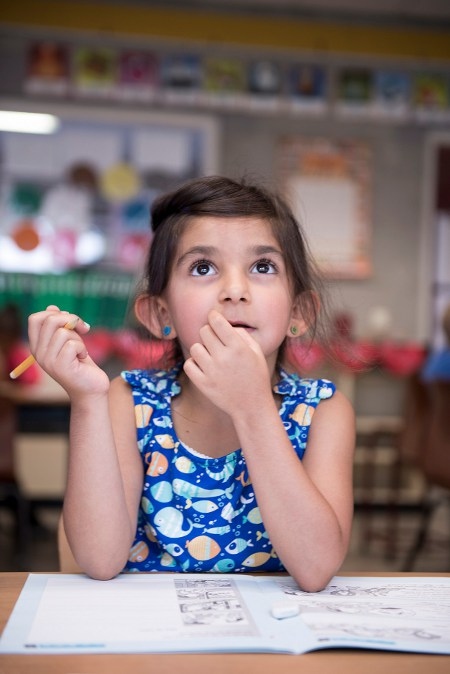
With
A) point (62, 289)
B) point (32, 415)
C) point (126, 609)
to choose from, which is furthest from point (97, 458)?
point (62, 289)

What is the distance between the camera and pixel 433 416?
3043mm

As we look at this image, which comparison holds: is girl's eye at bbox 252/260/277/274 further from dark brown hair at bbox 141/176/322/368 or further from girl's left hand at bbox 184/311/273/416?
girl's left hand at bbox 184/311/273/416

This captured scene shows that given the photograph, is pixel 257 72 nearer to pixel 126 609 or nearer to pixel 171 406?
pixel 171 406

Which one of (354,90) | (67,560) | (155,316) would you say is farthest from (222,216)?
(354,90)

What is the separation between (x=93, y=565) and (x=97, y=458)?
0.11m

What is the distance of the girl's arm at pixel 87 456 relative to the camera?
2.92ft

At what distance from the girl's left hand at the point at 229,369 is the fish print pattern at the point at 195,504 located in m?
0.25

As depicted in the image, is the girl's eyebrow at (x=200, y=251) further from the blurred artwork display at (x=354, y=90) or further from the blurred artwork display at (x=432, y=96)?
the blurred artwork display at (x=432, y=96)

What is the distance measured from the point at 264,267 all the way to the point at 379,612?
485 mm

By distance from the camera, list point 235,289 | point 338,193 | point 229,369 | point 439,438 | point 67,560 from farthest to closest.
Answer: point 338,193, point 439,438, point 67,560, point 235,289, point 229,369

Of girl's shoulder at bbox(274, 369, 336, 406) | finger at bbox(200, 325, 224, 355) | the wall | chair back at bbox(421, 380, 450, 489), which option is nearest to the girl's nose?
finger at bbox(200, 325, 224, 355)

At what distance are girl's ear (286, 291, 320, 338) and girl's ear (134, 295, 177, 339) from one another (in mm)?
178

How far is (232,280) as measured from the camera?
102 cm

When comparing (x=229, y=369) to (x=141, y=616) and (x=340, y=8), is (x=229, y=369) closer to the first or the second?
(x=141, y=616)
